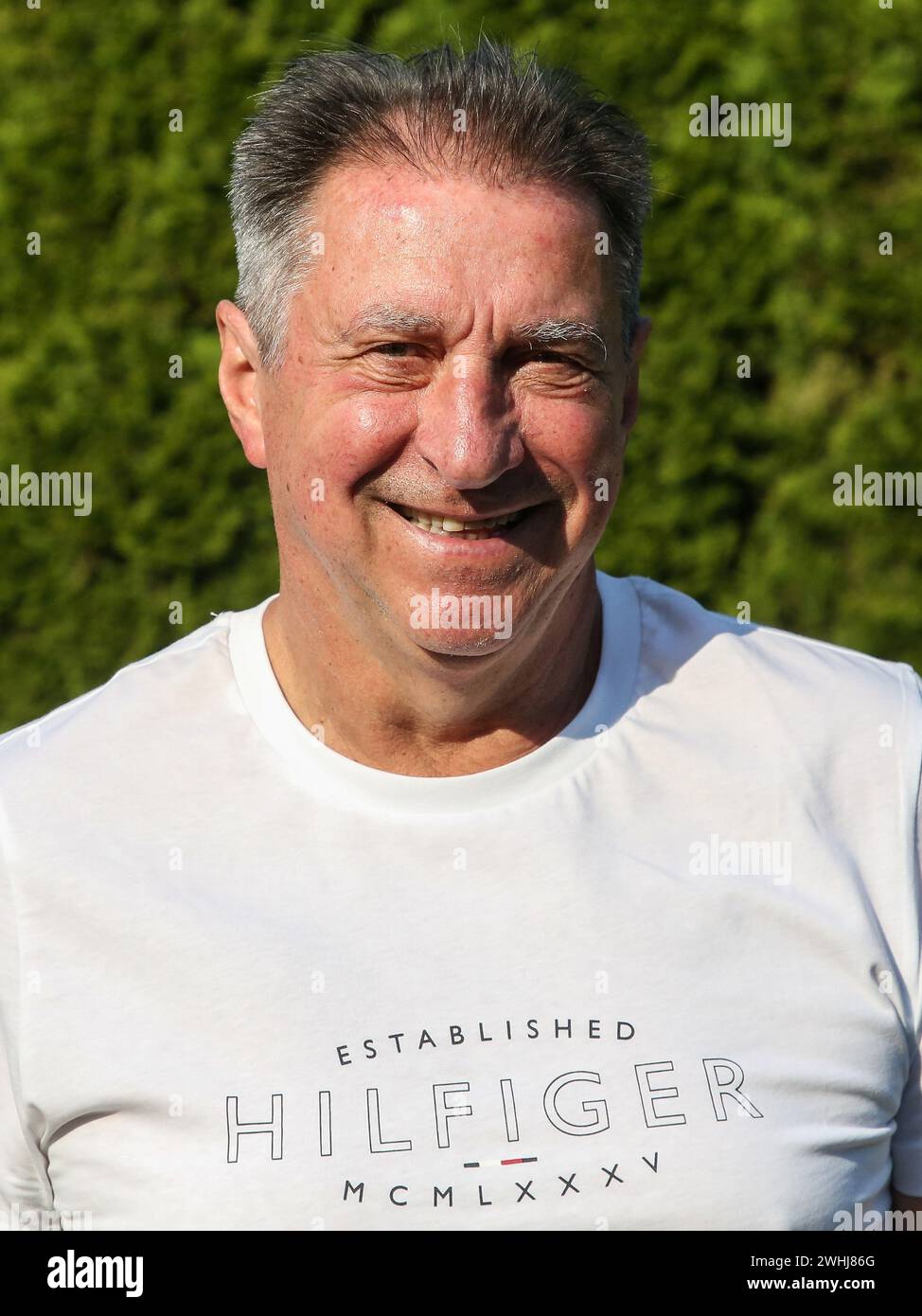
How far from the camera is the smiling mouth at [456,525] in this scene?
6.66ft

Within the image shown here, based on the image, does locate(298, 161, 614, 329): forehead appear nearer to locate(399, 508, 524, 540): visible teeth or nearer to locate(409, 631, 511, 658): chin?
locate(399, 508, 524, 540): visible teeth

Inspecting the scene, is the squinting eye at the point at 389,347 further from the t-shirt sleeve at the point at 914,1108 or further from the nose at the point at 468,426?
the t-shirt sleeve at the point at 914,1108

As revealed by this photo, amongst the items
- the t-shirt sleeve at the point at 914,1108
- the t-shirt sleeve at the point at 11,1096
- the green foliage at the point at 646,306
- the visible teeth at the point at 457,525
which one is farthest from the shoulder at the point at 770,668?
the green foliage at the point at 646,306

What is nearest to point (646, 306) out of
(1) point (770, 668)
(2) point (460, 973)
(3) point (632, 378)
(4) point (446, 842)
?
(3) point (632, 378)

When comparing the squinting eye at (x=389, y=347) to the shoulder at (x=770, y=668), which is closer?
the squinting eye at (x=389, y=347)

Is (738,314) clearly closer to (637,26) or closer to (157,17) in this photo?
(637,26)

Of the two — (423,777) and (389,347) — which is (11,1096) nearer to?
(423,777)

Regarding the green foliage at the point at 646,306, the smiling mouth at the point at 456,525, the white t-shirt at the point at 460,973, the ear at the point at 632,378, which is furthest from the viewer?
the green foliage at the point at 646,306

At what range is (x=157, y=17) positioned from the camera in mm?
4449

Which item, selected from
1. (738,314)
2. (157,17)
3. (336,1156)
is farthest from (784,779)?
(157,17)

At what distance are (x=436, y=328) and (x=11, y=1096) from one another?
118cm

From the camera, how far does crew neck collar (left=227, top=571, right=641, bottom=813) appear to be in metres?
2.11

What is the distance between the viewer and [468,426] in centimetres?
192

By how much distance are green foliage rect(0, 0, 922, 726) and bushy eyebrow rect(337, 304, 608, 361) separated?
104 inches
